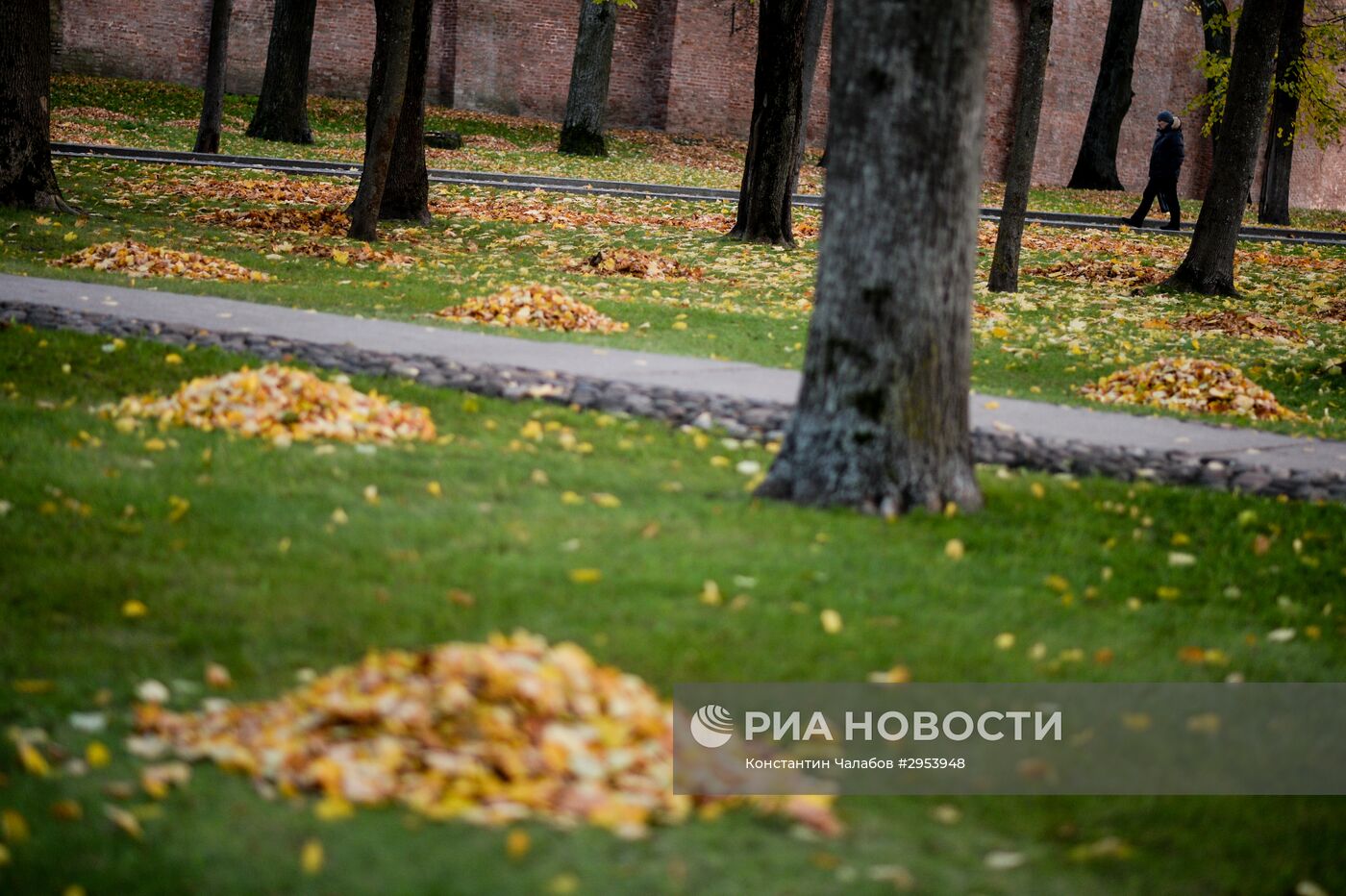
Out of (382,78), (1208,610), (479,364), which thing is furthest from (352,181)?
(1208,610)

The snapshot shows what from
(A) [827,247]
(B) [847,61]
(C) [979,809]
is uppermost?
(B) [847,61]

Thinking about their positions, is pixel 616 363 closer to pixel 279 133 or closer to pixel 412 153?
pixel 412 153

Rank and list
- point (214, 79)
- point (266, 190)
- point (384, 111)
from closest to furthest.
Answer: point (384, 111), point (266, 190), point (214, 79)

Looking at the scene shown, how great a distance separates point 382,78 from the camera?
47.8 ft

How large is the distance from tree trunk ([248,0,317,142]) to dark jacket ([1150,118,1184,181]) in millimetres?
14185

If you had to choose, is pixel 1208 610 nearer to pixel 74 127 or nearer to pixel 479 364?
pixel 479 364

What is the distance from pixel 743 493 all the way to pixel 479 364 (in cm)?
286

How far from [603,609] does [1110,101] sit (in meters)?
31.1

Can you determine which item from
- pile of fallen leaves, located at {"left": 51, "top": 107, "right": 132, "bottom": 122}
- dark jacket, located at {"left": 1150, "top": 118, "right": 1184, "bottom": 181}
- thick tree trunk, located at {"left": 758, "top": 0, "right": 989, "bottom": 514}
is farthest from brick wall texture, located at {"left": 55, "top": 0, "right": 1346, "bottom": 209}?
thick tree trunk, located at {"left": 758, "top": 0, "right": 989, "bottom": 514}

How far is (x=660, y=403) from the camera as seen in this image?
7656 millimetres

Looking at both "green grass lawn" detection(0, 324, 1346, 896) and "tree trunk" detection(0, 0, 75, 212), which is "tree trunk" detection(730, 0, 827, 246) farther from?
"green grass lawn" detection(0, 324, 1346, 896)

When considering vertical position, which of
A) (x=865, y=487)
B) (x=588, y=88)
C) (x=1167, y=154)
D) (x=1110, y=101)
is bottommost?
(x=865, y=487)

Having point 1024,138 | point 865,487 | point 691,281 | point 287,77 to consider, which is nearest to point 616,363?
point 865,487

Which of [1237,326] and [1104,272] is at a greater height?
[1104,272]
